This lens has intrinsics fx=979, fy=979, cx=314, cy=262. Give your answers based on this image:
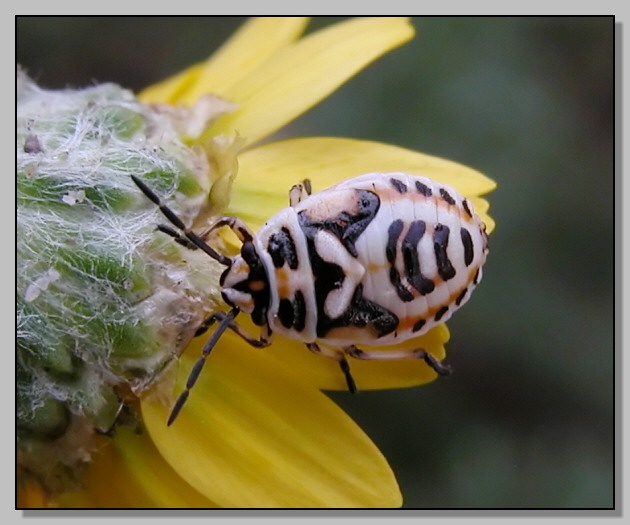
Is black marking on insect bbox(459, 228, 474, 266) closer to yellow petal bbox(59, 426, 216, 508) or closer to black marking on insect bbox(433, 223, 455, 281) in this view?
black marking on insect bbox(433, 223, 455, 281)

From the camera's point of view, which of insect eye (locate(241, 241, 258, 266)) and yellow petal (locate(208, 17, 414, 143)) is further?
yellow petal (locate(208, 17, 414, 143))

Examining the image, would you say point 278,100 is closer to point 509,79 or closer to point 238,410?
point 238,410

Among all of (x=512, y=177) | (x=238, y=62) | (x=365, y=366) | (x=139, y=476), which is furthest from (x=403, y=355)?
(x=512, y=177)

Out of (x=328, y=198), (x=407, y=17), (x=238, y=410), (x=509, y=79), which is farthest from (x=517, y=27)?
(x=238, y=410)

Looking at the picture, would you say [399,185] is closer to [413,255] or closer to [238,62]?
[413,255]

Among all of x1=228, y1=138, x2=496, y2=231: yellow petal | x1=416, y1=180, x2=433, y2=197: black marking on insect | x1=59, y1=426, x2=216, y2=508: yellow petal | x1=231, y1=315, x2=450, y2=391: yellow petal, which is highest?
x1=228, y1=138, x2=496, y2=231: yellow petal

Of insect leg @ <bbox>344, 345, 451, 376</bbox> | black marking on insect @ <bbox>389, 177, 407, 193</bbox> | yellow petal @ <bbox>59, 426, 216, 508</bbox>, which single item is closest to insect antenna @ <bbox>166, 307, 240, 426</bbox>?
yellow petal @ <bbox>59, 426, 216, 508</bbox>
